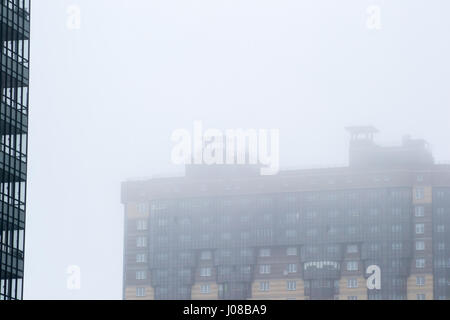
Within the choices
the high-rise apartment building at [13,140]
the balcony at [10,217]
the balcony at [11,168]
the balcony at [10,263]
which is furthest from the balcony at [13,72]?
the balcony at [10,263]

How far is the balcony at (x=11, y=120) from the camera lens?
11162 cm

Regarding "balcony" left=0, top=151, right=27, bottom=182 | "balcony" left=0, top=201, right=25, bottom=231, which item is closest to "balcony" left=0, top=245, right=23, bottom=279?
"balcony" left=0, top=201, right=25, bottom=231

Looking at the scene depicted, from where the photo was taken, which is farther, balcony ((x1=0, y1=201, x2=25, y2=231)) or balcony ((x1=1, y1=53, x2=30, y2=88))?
balcony ((x1=1, y1=53, x2=30, y2=88))

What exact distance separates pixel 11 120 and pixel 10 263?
10.8 meters

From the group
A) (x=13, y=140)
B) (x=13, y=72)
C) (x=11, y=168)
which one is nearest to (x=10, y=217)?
(x=11, y=168)

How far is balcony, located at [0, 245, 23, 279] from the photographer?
4230 inches

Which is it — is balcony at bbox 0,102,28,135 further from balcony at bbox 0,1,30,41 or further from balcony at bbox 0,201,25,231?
balcony at bbox 0,201,25,231

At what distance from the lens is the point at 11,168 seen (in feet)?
365
